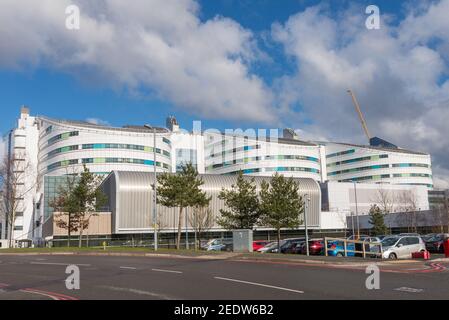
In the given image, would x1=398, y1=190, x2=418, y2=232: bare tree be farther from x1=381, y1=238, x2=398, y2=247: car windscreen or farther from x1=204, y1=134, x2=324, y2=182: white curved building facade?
x1=381, y1=238, x2=398, y2=247: car windscreen

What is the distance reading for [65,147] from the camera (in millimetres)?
92062

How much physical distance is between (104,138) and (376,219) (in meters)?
56.2

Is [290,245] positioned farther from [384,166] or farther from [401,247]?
[384,166]

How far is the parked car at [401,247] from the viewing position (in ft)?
88.2

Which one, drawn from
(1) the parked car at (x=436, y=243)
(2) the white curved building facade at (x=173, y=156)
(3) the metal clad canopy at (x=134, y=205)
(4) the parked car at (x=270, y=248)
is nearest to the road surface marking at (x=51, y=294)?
(4) the parked car at (x=270, y=248)

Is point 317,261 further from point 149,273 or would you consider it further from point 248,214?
point 248,214

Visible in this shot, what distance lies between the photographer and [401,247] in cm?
2730

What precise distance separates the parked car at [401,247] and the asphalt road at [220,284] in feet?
32.4

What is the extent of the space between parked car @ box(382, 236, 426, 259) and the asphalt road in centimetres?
986

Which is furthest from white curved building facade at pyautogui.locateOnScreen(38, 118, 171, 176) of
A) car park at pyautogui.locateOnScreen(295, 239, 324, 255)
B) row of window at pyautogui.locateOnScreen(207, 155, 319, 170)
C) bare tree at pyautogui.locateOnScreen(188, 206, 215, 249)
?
car park at pyautogui.locateOnScreen(295, 239, 324, 255)

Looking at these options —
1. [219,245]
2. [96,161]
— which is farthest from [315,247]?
[96,161]

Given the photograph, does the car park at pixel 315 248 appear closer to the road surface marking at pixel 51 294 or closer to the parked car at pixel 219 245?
the parked car at pixel 219 245

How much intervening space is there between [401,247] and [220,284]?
717 inches

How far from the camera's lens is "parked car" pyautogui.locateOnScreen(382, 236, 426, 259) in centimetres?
2688
